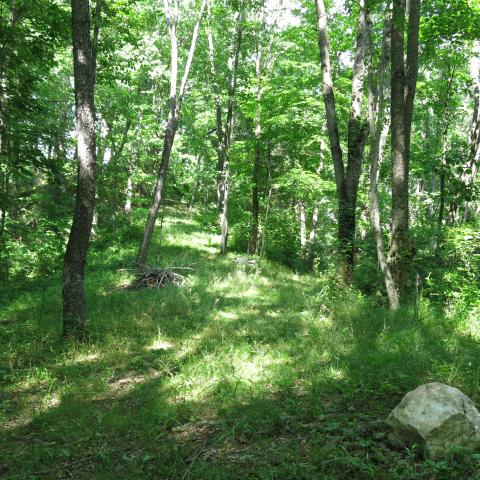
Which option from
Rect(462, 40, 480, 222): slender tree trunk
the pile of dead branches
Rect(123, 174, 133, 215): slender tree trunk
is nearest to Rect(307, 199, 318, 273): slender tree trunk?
Rect(462, 40, 480, 222): slender tree trunk

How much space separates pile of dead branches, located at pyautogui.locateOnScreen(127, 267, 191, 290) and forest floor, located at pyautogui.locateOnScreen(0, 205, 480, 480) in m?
1.71

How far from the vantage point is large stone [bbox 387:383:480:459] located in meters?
3.02

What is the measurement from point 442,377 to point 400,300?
3.46m

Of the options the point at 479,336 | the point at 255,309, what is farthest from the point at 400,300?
the point at 255,309

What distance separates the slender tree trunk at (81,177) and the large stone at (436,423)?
5372mm

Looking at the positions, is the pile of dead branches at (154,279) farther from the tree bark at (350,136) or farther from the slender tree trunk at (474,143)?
the slender tree trunk at (474,143)

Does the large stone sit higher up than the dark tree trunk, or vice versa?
the dark tree trunk

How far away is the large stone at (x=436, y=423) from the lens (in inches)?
119

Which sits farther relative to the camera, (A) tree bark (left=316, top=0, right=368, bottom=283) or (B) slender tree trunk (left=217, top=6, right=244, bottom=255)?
(B) slender tree trunk (left=217, top=6, right=244, bottom=255)

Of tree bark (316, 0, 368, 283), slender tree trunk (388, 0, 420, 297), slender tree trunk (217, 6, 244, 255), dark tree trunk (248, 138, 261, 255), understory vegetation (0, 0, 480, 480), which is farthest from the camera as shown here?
dark tree trunk (248, 138, 261, 255)

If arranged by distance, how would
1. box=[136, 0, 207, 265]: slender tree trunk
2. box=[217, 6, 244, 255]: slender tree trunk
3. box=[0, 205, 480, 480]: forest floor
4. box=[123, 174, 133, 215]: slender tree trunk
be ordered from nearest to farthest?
box=[0, 205, 480, 480]: forest floor → box=[136, 0, 207, 265]: slender tree trunk → box=[217, 6, 244, 255]: slender tree trunk → box=[123, 174, 133, 215]: slender tree trunk

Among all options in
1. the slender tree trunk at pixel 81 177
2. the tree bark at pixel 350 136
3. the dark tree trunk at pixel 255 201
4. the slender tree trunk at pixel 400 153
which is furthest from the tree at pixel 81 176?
the dark tree trunk at pixel 255 201

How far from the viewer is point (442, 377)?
4.47 meters

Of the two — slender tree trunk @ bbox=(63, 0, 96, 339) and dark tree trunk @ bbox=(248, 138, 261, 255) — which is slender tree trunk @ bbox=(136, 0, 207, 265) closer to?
dark tree trunk @ bbox=(248, 138, 261, 255)
